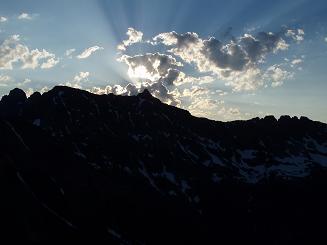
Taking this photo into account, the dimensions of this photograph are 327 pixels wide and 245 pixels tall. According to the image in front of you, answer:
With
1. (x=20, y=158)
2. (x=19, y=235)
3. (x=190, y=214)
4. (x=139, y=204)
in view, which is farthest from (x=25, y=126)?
(x=19, y=235)

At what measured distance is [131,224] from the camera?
15012cm

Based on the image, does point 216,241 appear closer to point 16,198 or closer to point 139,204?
point 139,204

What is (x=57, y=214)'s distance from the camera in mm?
72625

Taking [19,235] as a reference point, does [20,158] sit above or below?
above

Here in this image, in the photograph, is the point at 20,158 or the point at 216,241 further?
the point at 216,241

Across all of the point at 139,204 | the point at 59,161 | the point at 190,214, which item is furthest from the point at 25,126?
the point at 190,214

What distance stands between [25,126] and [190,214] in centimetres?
7768

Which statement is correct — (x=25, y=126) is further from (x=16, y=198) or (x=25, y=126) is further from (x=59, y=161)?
(x=16, y=198)

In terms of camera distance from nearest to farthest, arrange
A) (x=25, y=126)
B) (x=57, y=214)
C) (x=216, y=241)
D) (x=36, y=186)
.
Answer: (x=57, y=214), (x=36, y=186), (x=25, y=126), (x=216, y=241)

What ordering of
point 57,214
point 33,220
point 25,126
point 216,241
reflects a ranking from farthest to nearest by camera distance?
point 216,241
point 25,126
point 57,214
point 33,220

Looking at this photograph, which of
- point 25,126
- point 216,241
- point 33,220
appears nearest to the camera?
point 33,220

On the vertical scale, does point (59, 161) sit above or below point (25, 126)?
below

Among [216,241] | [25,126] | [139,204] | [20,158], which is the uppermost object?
[25,126]

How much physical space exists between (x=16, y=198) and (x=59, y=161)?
103477 millimetres
